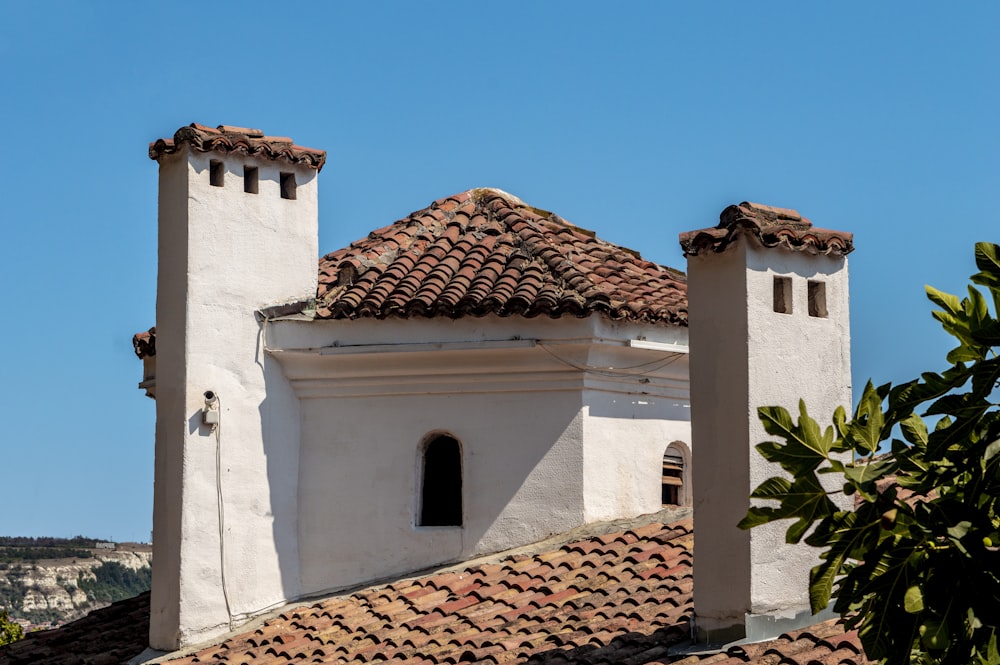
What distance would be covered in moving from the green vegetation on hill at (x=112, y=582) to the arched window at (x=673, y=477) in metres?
24.1

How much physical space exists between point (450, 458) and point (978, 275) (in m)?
7.81

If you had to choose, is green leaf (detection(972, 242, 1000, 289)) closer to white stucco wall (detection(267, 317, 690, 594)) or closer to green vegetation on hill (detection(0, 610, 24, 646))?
white stucco wall (detection(267, 317, 690, 594))

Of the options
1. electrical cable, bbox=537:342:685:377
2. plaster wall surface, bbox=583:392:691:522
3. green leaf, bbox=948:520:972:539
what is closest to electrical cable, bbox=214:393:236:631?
electrical cable, bbox=537:342:685:377

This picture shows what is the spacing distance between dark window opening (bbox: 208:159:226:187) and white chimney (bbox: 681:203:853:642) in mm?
5096

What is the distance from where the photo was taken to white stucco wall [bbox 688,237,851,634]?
9.96 metres

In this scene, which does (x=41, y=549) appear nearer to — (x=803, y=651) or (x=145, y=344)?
(x=145, y=344)

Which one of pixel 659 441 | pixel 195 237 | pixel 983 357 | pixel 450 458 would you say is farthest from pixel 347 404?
pixel 983 357

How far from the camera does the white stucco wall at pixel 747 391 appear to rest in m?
9.96

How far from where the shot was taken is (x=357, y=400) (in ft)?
46.0

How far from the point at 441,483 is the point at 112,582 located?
24937mm

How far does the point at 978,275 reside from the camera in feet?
21.9

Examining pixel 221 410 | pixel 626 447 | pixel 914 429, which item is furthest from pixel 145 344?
pixel 914 429

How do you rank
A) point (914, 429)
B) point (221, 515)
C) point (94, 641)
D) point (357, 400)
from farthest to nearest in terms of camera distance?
point (94, 641) → point (357, 400) → point (221, 515) → point (914, 429)

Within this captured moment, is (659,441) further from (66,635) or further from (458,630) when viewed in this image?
(66,635)
